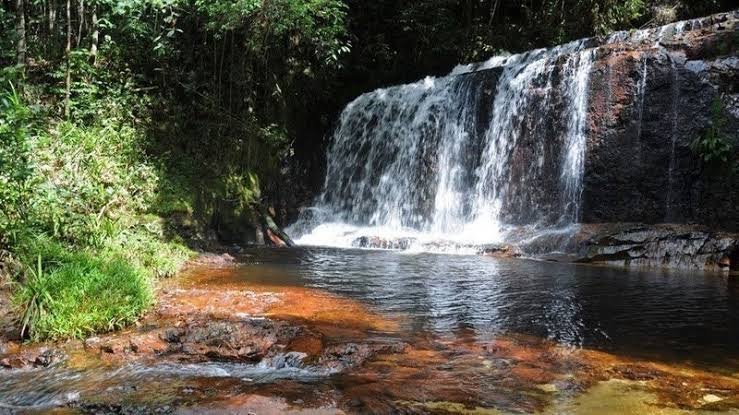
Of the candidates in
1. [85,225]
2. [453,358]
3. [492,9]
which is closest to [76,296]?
[85,225]

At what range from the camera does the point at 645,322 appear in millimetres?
6023

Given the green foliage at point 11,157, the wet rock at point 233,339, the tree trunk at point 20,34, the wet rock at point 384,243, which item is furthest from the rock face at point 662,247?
the tree trunk at point 20,34

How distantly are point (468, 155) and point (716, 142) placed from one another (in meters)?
5.77

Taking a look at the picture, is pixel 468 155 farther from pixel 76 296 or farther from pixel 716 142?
pixel 76 296

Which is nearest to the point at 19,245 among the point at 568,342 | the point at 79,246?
the point at 79,246

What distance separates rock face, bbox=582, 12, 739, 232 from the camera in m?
11.9

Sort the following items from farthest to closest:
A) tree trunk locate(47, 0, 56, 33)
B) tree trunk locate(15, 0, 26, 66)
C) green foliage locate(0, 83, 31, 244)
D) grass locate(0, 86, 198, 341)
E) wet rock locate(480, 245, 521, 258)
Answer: wet rock locate(480, 245, 521, 258)
tree trunk locate(47, 0, 56, 33)
tree trunk locate(15, 0, 26, 66)
green foliage locate(0, 83, 31, 244)
grass locate(0, 86, 198, 341)

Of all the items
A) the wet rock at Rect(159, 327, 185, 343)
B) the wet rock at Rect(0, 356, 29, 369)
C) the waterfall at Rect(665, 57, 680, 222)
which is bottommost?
the wet rock at Rect(0, 356, 29, 369)

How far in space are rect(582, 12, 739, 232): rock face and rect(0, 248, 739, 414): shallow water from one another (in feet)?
13.1

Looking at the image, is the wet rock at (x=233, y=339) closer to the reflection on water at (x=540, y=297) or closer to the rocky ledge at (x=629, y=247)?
the reflection on water at (x=540, y=297)

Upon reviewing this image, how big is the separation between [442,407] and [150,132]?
946cm

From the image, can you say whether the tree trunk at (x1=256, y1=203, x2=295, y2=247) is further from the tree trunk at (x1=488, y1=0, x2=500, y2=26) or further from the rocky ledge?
the tree trunk at (x1=488, y1=0, x2=500, y2=26)

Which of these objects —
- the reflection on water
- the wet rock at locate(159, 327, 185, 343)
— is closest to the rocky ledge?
the reflection on water

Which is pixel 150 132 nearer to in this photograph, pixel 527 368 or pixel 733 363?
pixel 527 368
